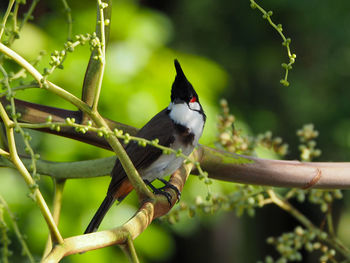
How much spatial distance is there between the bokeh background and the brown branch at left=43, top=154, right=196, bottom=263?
1.38 meters

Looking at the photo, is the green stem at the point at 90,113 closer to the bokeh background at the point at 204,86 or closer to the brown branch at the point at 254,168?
the brown branch at the point at 254,168

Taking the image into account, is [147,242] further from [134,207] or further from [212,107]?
[212,107]

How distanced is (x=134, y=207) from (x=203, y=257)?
9.40ft

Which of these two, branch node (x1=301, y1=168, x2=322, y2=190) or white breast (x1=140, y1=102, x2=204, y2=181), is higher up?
white breast (x1=140, y1=102, x2=204, y2=181)

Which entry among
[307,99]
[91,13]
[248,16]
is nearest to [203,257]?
[307,99]

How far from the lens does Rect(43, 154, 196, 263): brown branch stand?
2.27ft

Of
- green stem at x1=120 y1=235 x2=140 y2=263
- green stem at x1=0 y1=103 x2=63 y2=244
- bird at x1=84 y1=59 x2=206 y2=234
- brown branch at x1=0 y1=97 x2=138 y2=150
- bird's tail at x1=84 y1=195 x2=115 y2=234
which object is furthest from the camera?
bird at x1=84 y1=59 x2=206 y2=234

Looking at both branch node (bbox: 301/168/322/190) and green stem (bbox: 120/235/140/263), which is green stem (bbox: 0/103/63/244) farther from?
branch node (bbox: 301/168/322/190)

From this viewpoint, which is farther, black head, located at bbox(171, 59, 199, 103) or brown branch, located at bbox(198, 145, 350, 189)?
black head, located at bbox(171, 59, 199, 103)

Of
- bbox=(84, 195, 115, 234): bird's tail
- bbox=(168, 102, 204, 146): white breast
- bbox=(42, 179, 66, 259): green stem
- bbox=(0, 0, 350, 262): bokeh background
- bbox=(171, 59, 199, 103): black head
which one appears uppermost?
bbox=(0, 0, 350, 262): bokeh background

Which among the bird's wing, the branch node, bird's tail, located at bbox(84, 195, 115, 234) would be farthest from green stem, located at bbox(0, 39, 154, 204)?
the bird's wing

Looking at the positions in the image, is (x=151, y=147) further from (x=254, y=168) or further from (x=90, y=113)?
(x=90, y=113)

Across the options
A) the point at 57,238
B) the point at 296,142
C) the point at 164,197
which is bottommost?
the point at 57,238

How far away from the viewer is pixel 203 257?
16.9 ft
